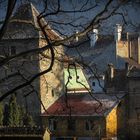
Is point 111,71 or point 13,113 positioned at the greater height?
point 111,71

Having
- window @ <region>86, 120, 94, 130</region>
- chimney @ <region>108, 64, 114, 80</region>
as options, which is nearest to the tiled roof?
window @ <region>86, 120, 94, 130</region>

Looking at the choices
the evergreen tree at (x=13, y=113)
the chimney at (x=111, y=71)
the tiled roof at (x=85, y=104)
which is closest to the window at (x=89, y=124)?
the tiled roof at (x=85, y=104)

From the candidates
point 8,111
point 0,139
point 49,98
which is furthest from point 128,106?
point 0,139

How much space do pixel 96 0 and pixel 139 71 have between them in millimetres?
32159

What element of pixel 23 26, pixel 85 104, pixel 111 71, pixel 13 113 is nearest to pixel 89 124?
pixel 85 104

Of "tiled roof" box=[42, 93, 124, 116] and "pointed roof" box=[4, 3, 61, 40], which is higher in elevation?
"pointed roof" box=[4, 3, 61, 40]

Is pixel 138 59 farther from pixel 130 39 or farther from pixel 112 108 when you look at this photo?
pixel 112 108

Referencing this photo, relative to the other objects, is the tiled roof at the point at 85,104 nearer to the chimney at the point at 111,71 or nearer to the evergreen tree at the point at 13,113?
the evergreen tree at the point at 13,113

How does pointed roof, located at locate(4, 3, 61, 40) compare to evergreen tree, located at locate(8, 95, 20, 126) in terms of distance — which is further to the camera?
evergreen tree, located at locate(8, 95, 20, 126)

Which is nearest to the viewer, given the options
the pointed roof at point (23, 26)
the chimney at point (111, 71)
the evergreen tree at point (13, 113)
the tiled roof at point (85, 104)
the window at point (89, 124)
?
the pointed roof at point (23, 26)

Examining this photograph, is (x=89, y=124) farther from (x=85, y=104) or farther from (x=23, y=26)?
(x=23, y=26)

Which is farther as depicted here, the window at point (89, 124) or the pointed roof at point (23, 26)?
the window at point (89, 124)

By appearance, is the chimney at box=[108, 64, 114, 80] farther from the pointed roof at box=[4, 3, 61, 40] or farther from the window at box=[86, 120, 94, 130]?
the pointed roof at box=[4, 3, 61, 40]

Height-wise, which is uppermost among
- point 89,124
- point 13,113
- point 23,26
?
point 23,26
